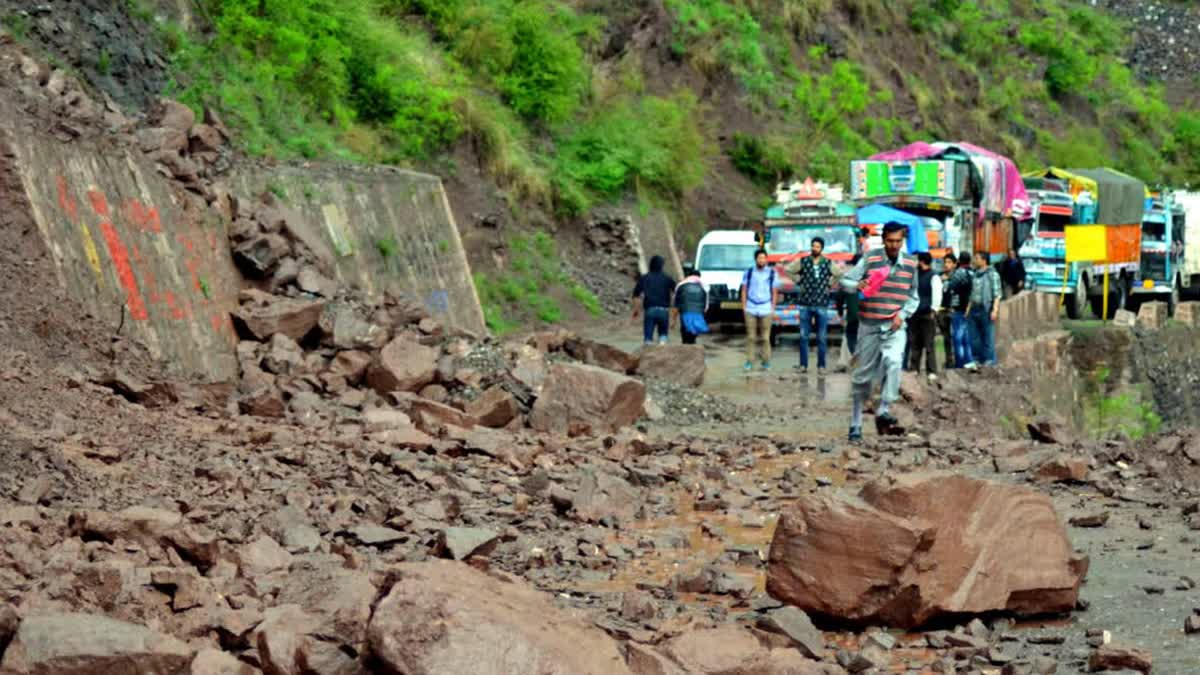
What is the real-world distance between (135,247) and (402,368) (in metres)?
2.59

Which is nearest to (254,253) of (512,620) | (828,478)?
(828,478)

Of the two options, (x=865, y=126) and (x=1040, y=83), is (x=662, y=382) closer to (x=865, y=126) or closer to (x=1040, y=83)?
(x=865, y=126)

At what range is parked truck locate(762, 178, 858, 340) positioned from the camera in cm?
Answer: 3108

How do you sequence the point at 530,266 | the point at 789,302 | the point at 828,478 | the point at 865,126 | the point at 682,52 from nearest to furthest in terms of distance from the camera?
the point at 828,478 → the point at 789,302 → the point at 530,266 → the point at 682,52 → the point at 865,126

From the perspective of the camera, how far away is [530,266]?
33.8m

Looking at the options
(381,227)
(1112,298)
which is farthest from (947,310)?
(1112,298)

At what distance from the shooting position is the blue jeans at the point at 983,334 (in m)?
23.5

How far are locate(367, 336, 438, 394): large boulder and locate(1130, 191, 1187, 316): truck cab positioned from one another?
2820 cm

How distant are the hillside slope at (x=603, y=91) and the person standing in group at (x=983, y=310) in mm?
8777

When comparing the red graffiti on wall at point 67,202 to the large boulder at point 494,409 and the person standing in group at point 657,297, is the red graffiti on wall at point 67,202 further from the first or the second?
the person standing in group at point 657,297

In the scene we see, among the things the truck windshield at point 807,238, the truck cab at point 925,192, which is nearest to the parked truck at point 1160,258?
the truck cab at point 925,192

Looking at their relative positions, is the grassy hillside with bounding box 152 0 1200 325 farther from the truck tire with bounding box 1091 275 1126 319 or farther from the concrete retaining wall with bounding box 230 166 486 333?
the truck tire with bounding box 1091 275 1126 319

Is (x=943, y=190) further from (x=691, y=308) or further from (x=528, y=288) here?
(x=691, y=308)

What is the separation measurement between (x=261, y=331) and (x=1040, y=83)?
51.4m
